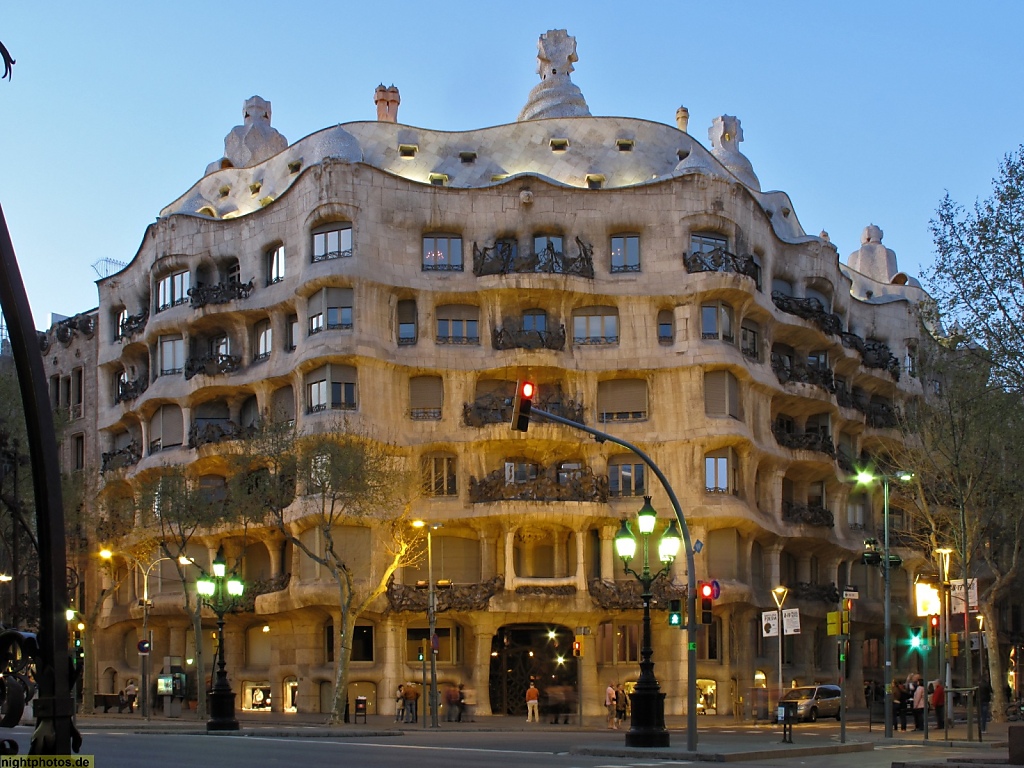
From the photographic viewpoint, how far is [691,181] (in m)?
58.2

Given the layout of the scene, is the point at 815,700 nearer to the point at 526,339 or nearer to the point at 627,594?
the point at 627,594

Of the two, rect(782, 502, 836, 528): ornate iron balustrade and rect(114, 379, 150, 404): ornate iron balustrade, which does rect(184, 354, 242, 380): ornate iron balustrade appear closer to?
rect(114, 379, 150, 404): ornate iron balustrade

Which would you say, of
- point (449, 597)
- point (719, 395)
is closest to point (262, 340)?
point (449, 597)

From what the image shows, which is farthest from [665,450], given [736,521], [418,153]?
[418,153]

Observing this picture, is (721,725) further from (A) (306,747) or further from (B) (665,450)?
(A) (306,747)

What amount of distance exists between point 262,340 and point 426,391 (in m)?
8.08

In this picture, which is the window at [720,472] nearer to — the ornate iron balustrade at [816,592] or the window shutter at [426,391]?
the ornate iron balustrade at [816,592]

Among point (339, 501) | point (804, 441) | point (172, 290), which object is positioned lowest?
point (339, 501)

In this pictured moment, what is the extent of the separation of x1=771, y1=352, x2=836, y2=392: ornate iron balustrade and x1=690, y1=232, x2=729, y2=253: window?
623 cm

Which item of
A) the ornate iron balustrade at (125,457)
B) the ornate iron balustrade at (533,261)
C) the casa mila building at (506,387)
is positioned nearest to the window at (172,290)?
Result: the casa mila building at (506,387)

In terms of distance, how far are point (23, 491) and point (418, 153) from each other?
2093 centimetres

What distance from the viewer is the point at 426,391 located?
58.0m

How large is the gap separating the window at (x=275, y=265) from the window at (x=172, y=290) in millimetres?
4624

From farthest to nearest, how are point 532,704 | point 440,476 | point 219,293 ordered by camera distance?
point 219,293 < point 440,476 < point 532,704
